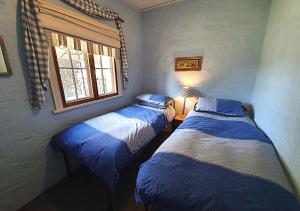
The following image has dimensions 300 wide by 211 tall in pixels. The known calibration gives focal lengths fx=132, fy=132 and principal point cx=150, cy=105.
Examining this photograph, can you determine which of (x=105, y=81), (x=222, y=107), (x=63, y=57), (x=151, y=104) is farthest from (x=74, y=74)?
(x=222, y=107)

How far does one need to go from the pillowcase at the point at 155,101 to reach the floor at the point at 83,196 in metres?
1.30

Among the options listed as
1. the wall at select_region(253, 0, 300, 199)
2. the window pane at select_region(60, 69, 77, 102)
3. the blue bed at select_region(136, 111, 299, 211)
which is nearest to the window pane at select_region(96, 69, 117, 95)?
the window pane at select_region(60, 69, 77, 102)

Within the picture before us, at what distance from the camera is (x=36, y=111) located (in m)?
1.43

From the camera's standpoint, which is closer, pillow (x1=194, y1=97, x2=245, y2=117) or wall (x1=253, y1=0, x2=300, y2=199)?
wall (x1=253, y1=0, x2=300, y2=199)

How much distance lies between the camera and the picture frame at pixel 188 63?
249 centimetres

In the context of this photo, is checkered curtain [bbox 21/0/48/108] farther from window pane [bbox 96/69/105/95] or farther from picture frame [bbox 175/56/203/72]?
picture frame [bbox 175/56/203/72]

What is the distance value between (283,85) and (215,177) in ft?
3.93

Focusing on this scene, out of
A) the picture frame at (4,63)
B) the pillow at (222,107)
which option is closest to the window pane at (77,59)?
the picture frame at (4,63)

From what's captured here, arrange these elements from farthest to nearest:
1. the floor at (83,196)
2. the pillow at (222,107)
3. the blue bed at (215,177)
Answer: the pillow at (222,107), the floor at (83,196), the blue bed at (215,177)

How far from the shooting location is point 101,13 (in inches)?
75.6

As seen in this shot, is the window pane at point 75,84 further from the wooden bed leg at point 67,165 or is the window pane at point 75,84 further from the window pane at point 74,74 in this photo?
the wooden bed leg at point 67,165

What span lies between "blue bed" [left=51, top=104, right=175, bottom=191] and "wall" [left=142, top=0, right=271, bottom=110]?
1259 mm

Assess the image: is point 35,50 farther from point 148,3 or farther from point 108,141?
point 148,3

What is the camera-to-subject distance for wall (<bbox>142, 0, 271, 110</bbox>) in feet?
6.79
